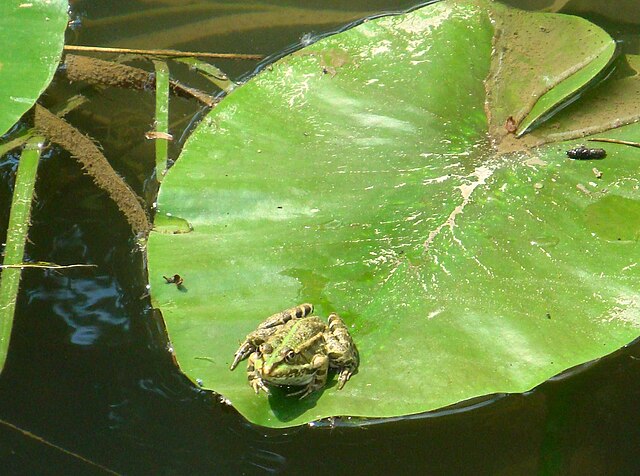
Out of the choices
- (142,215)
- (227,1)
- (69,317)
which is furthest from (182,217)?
(227,1)

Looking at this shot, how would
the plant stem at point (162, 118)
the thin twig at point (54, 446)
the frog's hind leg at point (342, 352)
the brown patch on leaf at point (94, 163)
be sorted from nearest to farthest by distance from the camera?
1. the frog's hind leg at point (342, 352)
2. the thin twig at point (54, 446)
3. the brown patch on leaf at point (94, 163)
4. the plant stem at point (162, 118)

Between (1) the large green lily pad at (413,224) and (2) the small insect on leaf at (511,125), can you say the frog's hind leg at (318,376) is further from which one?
(2) the small insect on leaf at (511,125)

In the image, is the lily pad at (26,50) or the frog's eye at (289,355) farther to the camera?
the lily pad at (26,50)

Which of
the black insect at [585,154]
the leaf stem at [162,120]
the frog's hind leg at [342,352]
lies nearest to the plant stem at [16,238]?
Answer: the leaf stem at [162,120]

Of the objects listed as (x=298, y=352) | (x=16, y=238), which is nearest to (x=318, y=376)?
(x=298, y=352)

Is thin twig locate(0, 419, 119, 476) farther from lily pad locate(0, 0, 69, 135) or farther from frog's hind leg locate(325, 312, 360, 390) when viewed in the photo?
lily pad locate(0, 0, 69, 135)

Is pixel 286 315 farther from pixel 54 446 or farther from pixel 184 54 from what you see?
pixel 184 54
